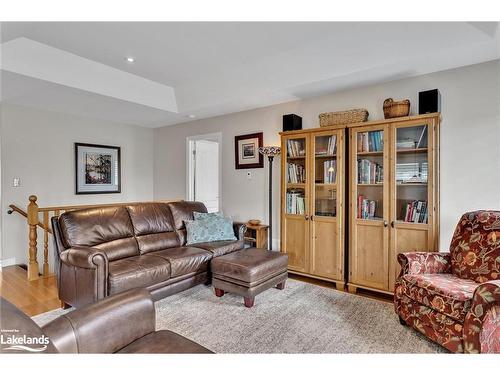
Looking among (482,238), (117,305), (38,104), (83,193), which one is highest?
(38,104)

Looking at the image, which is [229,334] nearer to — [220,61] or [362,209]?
[362,209]

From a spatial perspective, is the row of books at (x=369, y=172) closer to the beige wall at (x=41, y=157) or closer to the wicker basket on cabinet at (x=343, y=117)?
the wicker basket on cabinet at (x=343, y=117)

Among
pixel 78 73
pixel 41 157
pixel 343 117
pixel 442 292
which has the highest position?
pixel 78 73

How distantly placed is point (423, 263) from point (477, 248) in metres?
0.41

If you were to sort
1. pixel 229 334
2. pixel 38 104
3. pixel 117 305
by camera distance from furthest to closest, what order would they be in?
→ pixel 38 104
pixel 229 334
pixel 117 305

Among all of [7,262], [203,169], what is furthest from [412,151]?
[7,262]

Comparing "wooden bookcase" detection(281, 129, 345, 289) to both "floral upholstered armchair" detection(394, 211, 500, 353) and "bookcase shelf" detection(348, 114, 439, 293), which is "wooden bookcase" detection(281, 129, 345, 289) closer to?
"bookcase shelf" detection(348, 114, 439, 293)

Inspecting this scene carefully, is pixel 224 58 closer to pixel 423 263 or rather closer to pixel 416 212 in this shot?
pixel 416 212

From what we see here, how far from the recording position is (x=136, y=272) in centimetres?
254

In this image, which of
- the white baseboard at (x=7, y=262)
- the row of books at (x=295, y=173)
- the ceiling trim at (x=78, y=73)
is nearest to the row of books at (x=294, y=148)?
the row of books at (x=295, y=173)

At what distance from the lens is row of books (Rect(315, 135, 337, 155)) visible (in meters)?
3.24

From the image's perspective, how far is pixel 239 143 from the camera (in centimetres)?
440
